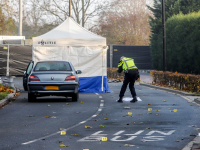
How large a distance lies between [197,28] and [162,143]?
2655 centimetres

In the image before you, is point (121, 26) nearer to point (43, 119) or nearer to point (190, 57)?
point (190, 57)

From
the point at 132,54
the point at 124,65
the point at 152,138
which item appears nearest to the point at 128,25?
the point at 132,54

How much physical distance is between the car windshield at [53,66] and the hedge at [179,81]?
6.19m

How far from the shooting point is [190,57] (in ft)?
112

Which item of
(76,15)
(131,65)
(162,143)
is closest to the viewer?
(162,143)

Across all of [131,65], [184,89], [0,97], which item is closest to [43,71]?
[0,97]

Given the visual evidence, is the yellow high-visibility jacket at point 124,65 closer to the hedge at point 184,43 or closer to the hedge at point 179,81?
the hedge at point 179,81

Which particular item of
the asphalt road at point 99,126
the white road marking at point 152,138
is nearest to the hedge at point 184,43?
the asphalt road at point 99,126

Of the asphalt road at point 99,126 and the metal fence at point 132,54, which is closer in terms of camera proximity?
the asphalt road at point 99,126

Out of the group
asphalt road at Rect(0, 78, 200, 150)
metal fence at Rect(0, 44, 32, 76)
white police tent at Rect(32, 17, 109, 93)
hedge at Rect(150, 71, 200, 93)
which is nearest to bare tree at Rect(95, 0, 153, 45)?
metal fence at Rect(0, 44, 32, 76)

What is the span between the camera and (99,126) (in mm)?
10094

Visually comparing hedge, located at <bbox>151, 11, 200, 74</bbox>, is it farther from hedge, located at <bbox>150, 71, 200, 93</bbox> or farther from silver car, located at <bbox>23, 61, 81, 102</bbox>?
silver car, located at <bbox>23, 61, 81, 102</bbox>

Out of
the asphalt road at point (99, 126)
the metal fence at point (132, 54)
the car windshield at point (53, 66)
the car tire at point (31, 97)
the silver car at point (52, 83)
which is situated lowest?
the asphalt road at point (99, 126)

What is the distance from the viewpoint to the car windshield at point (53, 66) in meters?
16.9
